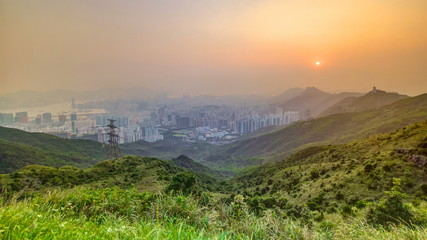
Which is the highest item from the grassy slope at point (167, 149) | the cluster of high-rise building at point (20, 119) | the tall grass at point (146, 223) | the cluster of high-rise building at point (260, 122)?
the tall grass at point (146, 223)

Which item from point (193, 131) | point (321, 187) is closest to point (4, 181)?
point (321, 187)

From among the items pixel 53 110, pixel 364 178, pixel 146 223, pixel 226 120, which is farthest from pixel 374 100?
pixel 53 110

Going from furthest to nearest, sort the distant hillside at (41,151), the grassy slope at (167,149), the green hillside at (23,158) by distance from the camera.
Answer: the grassy slope at (167,149) → the distant hillside at (41,151) → the green hillside at (23,158)

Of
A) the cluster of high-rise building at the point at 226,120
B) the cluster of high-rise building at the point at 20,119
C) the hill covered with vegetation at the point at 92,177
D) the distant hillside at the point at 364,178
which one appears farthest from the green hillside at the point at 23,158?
the cluster of high-rise building at the point at 226,120

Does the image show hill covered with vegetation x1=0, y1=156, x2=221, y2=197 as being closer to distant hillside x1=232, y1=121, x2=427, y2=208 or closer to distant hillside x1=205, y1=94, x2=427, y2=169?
distant hillside x1=232, y1=121, x2=427, y2=208

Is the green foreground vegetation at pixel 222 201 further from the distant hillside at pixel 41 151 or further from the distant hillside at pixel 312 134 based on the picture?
the distant hillside at pixel 312 134

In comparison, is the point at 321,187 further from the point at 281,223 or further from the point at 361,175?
the point at 281,223

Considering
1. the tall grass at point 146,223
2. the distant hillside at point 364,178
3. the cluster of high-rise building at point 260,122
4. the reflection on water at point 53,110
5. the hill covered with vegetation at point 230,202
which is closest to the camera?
the tall grass at point 146,223
